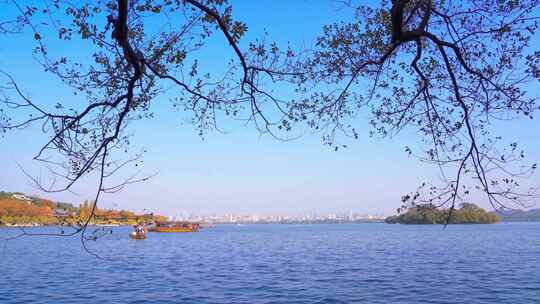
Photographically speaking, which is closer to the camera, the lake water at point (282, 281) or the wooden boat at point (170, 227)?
the lake water at point (282, 281)

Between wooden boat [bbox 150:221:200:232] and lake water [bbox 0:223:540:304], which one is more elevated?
wooden boat [bbox 150:221:200:232]

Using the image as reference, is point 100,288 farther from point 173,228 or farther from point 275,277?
point 173,228

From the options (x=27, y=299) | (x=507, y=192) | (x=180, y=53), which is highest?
(x=180, y=53)

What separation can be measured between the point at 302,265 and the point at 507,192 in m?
28.3

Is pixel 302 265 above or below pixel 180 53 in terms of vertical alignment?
below

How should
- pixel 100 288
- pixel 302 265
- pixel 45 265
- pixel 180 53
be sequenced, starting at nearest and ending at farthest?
1. pixel 180 53
2. pixel 100 288
3. pixel 302 265
4. pixel 45 265

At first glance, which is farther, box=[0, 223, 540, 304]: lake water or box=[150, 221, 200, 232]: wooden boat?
box=[150, 221, 200, 232]: wooden boat

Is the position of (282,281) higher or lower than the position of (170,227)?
lower

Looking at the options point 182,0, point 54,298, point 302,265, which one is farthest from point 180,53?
point 302,265

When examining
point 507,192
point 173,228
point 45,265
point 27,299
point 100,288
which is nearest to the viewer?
point 507,192

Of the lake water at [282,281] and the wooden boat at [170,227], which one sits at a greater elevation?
the wooden boat at [170,227]

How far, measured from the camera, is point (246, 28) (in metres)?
6.43

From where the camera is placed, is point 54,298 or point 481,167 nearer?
point 481,167

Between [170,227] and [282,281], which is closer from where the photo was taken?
[282,281]
